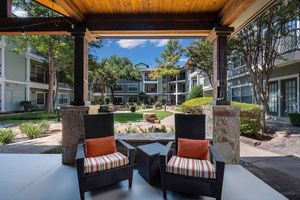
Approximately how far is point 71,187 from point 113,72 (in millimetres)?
33525

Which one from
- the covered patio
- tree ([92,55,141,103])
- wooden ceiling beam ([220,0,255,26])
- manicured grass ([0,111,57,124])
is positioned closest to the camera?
wooden ceiling beam ([220,0,255,26])

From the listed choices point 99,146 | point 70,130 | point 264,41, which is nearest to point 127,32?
point 70,130

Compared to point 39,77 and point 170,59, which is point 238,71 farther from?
point 39,77

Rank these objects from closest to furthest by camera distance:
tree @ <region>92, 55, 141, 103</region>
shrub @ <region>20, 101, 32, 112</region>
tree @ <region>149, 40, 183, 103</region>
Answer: shrub @ <region>20, 101, 32, 112</region>, tree @ <region>149, 40, 183, 103</region>, tree @ <region>92, 55, 141, 103</region>

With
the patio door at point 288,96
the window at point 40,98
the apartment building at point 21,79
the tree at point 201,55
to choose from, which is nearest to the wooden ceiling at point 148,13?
the patio door at point 288,96

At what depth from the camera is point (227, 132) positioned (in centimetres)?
473

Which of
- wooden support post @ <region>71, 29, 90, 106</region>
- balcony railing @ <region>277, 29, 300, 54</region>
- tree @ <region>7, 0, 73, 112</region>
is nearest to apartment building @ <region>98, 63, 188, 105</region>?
tree @ <region>7, 0, 73, 112</region>

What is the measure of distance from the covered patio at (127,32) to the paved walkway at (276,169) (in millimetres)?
418

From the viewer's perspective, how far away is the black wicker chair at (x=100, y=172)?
3.04 m

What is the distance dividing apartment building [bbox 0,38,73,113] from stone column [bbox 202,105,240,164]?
20281 millimetres

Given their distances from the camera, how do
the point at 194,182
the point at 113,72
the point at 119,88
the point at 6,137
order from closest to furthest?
the point at 194,182, the point at 6,137, the point at 113,72, the point at 119,88

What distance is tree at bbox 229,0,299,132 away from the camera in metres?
8.94

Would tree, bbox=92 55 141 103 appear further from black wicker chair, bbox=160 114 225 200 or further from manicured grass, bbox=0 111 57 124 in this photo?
black wicker chair, bbox=160 114 225 200

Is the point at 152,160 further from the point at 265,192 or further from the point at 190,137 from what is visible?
the point at 265,192
